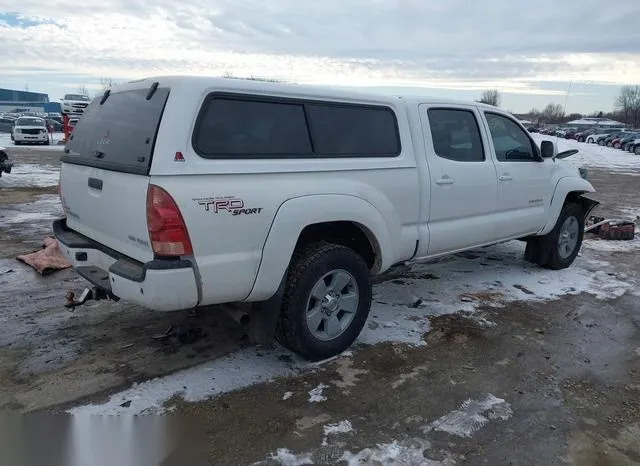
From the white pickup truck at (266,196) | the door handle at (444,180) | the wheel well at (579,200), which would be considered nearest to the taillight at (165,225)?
the white pickup truck at (266,196)

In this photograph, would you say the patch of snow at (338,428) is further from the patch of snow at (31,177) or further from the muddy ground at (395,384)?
the patch of snow at (31,177)

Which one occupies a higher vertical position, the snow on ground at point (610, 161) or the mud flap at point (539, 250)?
the mud flap at point (539, 250)

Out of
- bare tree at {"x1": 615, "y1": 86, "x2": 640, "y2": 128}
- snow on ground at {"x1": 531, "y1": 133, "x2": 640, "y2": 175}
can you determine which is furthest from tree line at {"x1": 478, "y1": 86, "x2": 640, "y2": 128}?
snow on ground at {"x1": 531, "y1": 133, "x2": 640, "y2": 175}

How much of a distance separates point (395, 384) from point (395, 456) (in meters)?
0.83

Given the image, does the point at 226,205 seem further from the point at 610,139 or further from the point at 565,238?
the point at 610,139

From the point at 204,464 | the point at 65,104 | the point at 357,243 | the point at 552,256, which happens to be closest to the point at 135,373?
the point at 204,464

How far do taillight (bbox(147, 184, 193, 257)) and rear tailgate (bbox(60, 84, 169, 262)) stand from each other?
7 centimetres

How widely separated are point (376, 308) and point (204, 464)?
8.67ft

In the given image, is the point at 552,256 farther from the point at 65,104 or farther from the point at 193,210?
the point at 65,104

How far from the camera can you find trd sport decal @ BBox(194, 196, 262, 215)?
10.4ft

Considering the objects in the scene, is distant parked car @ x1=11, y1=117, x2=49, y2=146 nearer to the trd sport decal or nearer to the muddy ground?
the muddy ground

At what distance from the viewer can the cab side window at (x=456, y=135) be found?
484 centimetres

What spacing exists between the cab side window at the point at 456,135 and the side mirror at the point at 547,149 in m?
1.12

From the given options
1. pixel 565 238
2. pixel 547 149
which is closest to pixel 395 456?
pixel 547 149
